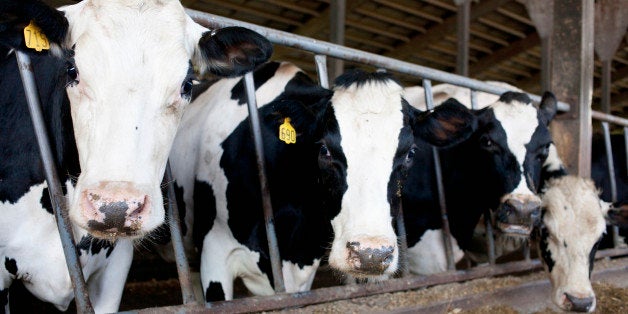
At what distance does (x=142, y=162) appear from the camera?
1.94 m

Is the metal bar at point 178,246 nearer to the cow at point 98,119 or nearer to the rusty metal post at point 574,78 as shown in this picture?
the cow at point 98,119

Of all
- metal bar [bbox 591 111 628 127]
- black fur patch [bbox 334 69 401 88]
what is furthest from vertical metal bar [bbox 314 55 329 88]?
metal bar [bbox 591 111 628 127]

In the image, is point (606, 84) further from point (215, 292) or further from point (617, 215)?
point (215, 292)

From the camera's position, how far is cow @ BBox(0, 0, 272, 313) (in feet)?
6.14

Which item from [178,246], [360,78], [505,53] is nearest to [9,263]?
[178,246]

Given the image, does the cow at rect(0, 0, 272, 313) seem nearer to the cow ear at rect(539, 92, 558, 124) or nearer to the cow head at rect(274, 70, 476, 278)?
the cow head at rect(274, 70, 476, 278)

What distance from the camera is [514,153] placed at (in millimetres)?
4105

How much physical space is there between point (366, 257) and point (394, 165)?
0.57 m

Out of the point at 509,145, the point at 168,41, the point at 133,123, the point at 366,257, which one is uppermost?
the point at 168,41

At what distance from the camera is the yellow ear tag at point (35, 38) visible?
2107mm

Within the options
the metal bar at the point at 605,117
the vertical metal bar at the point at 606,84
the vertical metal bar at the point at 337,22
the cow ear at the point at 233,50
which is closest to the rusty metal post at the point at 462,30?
the vertical metal bar at the point at 337,22

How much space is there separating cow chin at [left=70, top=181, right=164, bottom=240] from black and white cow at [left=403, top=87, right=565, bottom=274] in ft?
8.84

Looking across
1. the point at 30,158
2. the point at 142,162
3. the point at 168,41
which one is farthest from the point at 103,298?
the point at 168,41

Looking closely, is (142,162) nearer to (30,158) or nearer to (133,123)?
(133,123)
